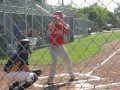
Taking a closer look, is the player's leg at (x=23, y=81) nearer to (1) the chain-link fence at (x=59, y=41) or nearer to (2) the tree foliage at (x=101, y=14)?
(1) the chain-link fence at (x=59, y=41)

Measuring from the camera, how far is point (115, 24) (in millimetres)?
3861

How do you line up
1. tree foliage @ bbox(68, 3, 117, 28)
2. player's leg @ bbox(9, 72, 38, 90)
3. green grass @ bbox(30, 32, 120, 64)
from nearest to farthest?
tree foliage @ bbox(68, 3, 117, 28) → green grass @ bbox(30, 32, 120, 64) → player's leg @ bbox(9, 72, 38, 90)

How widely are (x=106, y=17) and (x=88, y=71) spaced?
7.39 meters

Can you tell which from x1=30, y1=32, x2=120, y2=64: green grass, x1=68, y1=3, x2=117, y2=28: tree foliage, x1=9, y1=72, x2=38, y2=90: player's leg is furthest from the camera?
x1=9, y1=72, x2=38, y2=90: player's leg

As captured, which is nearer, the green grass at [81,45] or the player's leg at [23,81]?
the green grass at [81,45]

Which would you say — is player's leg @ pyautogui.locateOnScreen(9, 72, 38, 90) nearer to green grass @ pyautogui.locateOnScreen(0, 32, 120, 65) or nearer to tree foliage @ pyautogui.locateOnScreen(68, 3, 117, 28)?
green grass @ pyautogui.locateOnScreen(0, 32, 120, 65)

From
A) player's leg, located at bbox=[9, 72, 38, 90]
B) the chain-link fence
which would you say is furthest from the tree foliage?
player's leg, located at bbox=[9, 72, 38, 90]

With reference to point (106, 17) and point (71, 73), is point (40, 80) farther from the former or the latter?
point (106, 17)

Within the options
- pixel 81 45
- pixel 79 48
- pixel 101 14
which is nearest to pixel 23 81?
pixel 101 14

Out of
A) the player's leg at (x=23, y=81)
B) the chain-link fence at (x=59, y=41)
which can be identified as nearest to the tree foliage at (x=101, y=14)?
the chain-link fence at (x=59, y=41)

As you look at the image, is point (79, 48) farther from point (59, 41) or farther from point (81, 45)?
point (59, 41)

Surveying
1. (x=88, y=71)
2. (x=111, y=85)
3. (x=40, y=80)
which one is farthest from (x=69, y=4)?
(x=88, y=71)

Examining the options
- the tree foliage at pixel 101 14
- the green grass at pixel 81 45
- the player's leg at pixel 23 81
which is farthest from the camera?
the player's leg at pixel 23 81

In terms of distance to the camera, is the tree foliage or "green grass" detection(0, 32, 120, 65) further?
"green grass" detection(0, 32, 120, 65)
